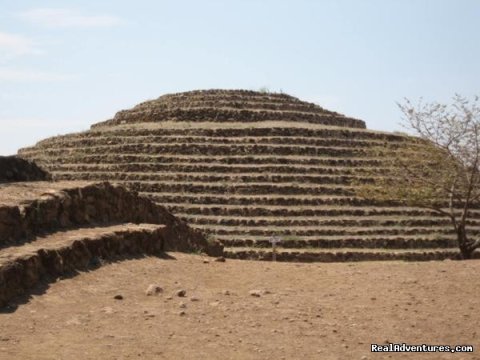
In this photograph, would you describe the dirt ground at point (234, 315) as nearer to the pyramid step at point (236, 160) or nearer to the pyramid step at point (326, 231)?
the pyramid step at point (326, 231)

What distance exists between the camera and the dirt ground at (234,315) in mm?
5582

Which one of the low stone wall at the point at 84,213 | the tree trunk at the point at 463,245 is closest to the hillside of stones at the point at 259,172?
the tree trunk at the point at 463,245

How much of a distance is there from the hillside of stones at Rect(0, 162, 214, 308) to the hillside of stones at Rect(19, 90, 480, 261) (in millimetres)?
8134

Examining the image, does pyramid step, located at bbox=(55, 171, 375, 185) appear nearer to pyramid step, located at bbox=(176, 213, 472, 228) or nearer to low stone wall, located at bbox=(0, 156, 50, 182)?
pyramid step, located at bbox=(176, 213, 472, 228)

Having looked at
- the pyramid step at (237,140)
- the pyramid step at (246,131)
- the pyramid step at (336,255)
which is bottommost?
the pyramid step at (336,255)

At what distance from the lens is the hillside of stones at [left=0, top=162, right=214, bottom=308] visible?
6934 mm

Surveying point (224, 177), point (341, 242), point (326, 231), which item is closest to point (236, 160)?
point (224, 177)

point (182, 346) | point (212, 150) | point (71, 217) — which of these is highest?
point (212, 150)

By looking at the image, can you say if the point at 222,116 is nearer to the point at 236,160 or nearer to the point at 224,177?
the point at 236,160

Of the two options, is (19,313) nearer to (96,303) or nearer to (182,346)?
(96,303)

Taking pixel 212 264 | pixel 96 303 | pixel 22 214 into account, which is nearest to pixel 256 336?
pixel 96 303

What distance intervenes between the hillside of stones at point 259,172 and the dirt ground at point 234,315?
9895 millimetres

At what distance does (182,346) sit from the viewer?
5.66m

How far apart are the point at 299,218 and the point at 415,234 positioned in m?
3.61
